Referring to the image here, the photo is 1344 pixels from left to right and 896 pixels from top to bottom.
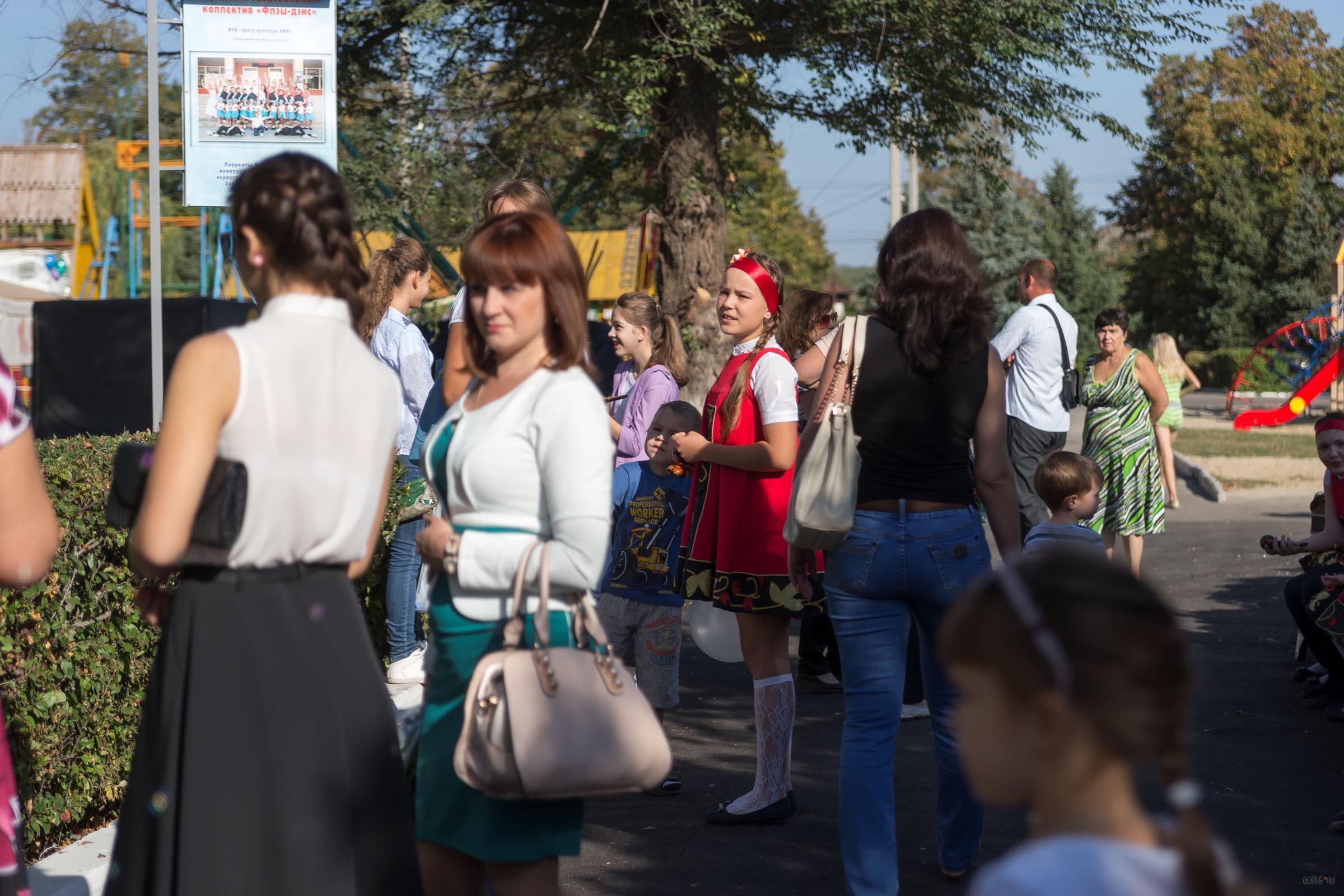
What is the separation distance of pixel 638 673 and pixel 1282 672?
3.87 meters

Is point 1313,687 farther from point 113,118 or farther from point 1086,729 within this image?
point 113,118

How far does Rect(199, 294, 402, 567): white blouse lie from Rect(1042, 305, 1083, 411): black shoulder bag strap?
6759 millimetres

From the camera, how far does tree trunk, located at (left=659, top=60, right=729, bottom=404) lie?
15078 mm

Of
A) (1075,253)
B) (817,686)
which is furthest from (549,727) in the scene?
(1075,253)

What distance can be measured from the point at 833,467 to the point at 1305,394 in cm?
2173

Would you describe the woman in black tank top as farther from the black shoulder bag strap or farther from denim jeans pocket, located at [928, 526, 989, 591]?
the black shoulder bag strap

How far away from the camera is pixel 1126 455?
356 inches

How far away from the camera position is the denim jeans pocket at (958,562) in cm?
378

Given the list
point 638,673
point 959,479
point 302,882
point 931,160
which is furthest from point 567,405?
point 931,160

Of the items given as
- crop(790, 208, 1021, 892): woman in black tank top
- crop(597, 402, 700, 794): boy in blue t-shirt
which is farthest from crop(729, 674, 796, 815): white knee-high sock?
crop(790, 208, 1021, 892): woman in black tank top

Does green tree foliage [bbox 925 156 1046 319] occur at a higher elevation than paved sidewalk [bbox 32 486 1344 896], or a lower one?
higher

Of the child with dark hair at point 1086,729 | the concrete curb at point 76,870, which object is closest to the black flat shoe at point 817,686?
the concrete curb at point 76,870

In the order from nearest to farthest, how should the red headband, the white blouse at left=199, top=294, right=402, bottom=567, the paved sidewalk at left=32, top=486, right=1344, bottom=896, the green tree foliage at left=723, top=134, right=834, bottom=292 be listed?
the white blouse at left=199, top=294, right=402, bottom=567 < the paved sidewalk at left=32, top=486, right=1344, bottom=896 < the red headband < the green tree foliage at left=723, top=134, right=834, bottom=292

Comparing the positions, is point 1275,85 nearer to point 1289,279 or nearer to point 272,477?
point 1289,279
